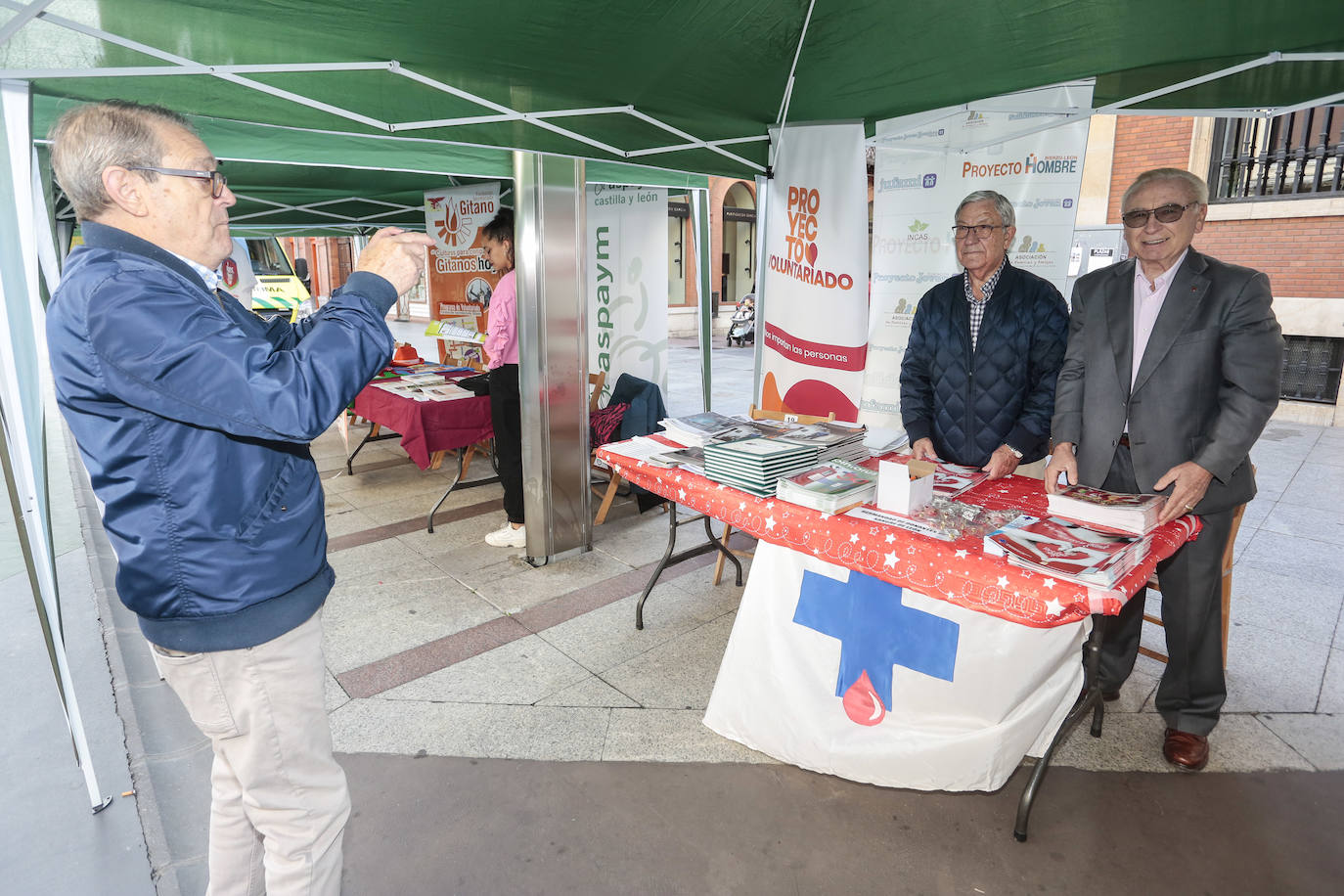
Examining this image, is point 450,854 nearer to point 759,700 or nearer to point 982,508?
point 759,700

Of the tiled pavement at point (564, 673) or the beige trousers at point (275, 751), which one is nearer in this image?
the beige trousers at point (275, 751)

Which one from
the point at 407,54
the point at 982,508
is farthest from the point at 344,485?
the point at 982,508

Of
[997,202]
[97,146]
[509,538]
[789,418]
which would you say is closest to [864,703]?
[789,418]

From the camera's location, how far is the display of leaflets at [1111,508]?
1.78 metres

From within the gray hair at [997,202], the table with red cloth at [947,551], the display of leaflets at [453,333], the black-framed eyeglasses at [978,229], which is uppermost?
the gray hair at [997,202]

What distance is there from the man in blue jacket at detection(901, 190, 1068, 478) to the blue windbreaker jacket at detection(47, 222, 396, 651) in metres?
2.07

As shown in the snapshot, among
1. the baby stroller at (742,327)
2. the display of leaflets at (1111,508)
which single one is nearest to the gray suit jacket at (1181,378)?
the display of leaflets at (1111,508)

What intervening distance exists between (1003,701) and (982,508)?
0.54m

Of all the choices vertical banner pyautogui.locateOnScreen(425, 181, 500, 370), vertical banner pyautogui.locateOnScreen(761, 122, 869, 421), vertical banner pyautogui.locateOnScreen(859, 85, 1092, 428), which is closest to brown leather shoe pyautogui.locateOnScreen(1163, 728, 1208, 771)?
vertical banner pyautogui.locateOnScreen(859, 85, 1092, 428)

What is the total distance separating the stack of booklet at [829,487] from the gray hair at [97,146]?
1.62 m

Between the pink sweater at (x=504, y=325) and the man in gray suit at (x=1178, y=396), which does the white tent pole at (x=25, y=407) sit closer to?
the pink sweater at (x=504, y=325)

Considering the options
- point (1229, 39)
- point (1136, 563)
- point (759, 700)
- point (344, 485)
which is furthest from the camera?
point (344, 485)

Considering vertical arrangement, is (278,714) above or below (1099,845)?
above

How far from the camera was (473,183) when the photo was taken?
22.1ft
